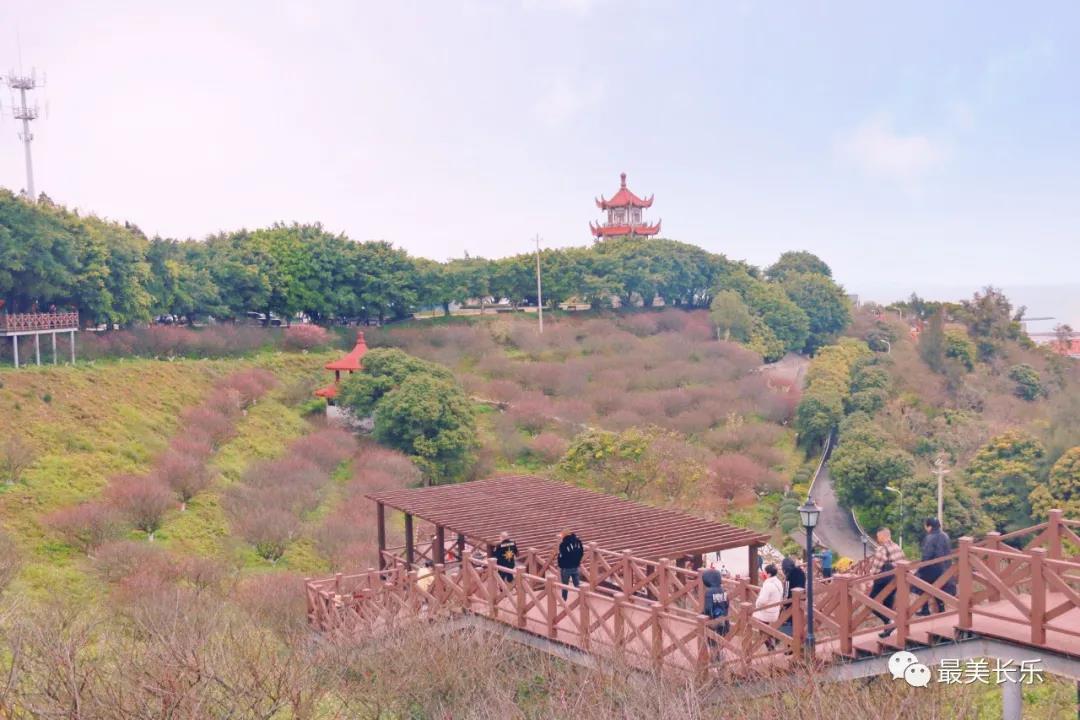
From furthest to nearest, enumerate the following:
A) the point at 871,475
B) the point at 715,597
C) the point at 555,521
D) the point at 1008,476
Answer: the point at 871,475 < the point at 1008,476 < the point at 555,521 < the point at 715,597

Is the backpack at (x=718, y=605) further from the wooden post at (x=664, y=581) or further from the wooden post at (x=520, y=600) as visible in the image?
the wooden post at (x=520, y=600)

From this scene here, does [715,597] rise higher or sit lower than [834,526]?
higher

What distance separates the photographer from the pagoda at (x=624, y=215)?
6034 centimetres

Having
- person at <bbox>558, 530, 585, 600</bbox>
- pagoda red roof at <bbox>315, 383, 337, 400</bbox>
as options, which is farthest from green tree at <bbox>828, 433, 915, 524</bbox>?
person at <bbox>558, 530, 585, 600</bbox>

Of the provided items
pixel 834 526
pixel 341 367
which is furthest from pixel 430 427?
pixel 834 526

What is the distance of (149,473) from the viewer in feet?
78.4

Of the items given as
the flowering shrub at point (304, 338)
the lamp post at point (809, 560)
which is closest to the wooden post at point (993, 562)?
the lamp post at point (809, 560)

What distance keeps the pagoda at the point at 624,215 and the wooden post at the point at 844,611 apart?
53.4m

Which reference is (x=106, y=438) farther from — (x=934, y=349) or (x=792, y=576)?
(x=934, y=349)

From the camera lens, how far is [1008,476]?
87.5ft

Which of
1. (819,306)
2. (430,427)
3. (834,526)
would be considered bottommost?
(834,526)

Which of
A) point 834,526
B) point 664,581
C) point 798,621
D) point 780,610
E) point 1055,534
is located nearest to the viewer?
point 1055,534

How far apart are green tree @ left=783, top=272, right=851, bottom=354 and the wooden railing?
3962 cm

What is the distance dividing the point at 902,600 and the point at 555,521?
595 centimetres
